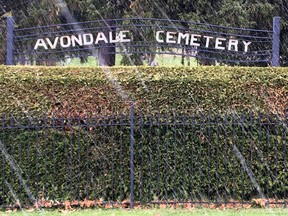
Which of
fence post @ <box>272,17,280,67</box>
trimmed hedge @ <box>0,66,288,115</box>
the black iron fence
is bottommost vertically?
the black iron fence

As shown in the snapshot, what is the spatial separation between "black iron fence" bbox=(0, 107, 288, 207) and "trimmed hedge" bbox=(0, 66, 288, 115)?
0.61 feet

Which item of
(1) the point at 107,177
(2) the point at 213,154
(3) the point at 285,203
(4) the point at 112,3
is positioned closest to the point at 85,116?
(1) the point at 107,177

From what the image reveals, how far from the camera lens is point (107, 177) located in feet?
23.5

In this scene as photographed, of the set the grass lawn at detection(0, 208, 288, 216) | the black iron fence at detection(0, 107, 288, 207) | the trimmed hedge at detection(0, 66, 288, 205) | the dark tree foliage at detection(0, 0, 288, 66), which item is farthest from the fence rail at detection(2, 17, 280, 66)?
the grass lawn at detection(0, 208, 288, 216)

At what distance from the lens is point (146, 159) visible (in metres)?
7.14

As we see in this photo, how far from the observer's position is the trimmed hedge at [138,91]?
277 inches

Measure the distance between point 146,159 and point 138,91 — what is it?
105 centimetres

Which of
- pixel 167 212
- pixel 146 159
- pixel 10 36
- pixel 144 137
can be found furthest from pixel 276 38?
pixel 10 36

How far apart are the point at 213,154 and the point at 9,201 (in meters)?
3.19

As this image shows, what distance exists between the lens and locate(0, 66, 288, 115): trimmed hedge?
7047mm

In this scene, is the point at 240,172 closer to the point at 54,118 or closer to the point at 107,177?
the point at 107,177

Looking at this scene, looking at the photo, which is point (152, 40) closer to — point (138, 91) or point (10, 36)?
point (10, 36)

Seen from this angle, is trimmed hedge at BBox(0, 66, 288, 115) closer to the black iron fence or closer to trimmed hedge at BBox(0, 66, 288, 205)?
trimmed hedge at BBox(0, 66, 288, 205)

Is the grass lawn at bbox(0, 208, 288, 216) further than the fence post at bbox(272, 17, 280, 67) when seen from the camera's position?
No
